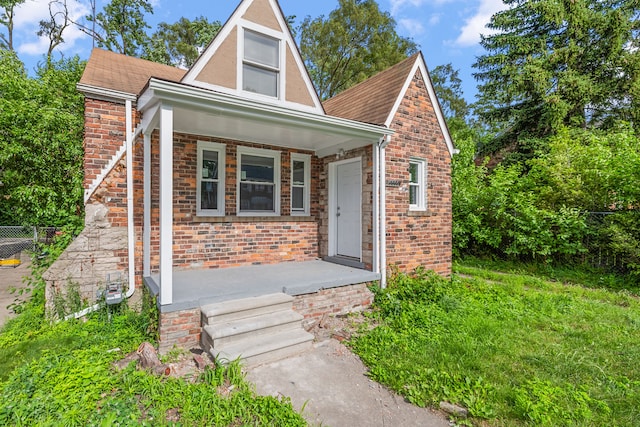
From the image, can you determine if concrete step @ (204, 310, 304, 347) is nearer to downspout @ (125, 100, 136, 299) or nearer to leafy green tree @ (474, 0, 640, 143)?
downspout @ (125, 100, 136, 299)

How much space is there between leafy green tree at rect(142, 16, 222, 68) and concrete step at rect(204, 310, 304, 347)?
20407 millimetres

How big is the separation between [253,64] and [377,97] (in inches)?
112

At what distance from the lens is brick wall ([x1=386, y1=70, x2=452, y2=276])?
6.16 meters

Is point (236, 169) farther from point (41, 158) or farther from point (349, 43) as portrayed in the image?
point (349, 43)

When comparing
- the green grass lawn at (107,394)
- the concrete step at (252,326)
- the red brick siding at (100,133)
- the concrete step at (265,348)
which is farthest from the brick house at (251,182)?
the green grass lawn at (107,394)

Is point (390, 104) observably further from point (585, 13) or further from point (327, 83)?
point (327, 83)

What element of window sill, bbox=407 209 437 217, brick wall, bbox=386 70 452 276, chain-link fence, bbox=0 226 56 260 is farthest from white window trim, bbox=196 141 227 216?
chain-link fence, bbox=0 226 56 260

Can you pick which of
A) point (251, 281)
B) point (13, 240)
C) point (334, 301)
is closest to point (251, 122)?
point (251, 281)

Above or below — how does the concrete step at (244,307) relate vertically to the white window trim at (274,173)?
below

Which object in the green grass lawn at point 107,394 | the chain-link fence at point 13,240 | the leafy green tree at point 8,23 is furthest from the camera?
the leafy green tree at point 8,23

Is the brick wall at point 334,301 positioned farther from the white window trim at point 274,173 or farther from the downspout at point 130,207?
the downspout at point 130,207

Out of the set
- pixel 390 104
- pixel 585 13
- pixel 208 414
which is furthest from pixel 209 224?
pixel 585 13

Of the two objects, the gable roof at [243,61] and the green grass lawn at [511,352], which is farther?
the gable roof at [243,61]

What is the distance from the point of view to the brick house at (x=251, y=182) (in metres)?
4.41
